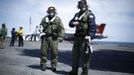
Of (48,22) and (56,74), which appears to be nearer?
(56,74)

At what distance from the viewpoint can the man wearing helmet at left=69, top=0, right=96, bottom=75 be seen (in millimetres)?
7180

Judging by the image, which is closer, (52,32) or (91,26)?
(91,26)

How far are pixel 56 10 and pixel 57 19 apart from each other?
36cm

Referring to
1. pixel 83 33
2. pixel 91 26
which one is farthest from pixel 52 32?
pixel 91 26

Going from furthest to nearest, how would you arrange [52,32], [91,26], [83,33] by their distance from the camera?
[52,32]
[83,33]
[91,26]

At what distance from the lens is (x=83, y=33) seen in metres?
7.35

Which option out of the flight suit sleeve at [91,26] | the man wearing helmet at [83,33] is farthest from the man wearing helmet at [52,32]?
the flight suit sleeve at [91,26]

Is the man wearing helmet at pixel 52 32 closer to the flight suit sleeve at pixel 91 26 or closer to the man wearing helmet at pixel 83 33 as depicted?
the man wearing helmet at pixel 83 33

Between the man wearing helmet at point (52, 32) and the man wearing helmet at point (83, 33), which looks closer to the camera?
the man wearing helmet at point (83, 33)

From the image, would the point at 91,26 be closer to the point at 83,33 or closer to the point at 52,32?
the point at 83,33

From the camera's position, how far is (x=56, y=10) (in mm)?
8680

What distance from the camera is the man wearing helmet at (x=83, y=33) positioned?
7.18m

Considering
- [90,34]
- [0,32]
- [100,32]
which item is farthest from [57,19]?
[100,32]

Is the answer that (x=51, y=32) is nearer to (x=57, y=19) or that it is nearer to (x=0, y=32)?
(x=57, y=19)
